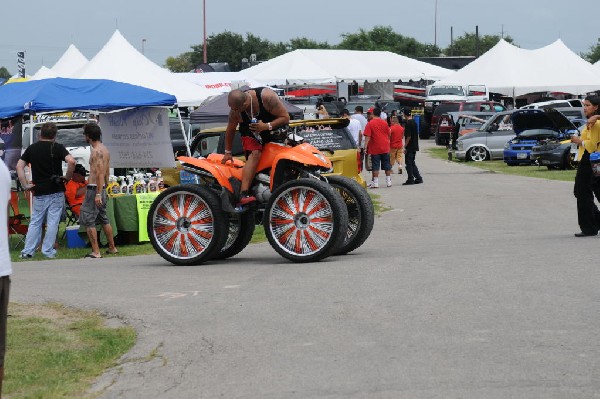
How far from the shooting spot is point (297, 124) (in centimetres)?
1800

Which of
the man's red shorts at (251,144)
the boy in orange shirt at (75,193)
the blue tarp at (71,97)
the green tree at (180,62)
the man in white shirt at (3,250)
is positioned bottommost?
the boy in orange shirt at (75,193)

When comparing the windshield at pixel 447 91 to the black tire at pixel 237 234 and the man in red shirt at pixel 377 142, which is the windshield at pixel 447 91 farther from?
the black tire at pixel 237 234

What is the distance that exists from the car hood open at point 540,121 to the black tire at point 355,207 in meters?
20.9

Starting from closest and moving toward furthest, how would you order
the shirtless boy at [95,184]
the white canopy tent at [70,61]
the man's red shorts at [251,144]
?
the man's red shorts at [251,144] < the shirtless boy at [95,184] < the white canopy tent at [70,61]

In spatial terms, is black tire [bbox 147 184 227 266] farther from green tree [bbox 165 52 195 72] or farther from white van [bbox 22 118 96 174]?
green tree [bbox 165 52 195 72]

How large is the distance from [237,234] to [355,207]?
1490mm

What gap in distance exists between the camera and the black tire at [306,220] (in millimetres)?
12398

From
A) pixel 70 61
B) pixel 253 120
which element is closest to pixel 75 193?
pixel 253 120

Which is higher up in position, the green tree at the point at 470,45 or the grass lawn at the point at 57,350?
the green tree at the point at 470,45

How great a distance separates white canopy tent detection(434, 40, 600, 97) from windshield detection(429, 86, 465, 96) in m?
5.20

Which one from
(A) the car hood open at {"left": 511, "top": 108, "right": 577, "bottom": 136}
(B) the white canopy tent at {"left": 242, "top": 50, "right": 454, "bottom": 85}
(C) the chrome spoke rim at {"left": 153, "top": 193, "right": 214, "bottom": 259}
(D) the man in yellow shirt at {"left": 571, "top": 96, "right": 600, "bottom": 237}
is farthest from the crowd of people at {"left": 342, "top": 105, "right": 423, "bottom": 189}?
(B) the white canopy tent at {"left": 242, "top": 50, "right": 454, "bottom": 85}

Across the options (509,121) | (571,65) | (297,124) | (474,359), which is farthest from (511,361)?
(571,65)

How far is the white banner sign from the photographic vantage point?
67.4 ft

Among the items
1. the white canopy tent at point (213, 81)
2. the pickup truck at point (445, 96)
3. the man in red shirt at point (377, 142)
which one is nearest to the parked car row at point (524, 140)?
the man in red shirt at point (377, 142)
